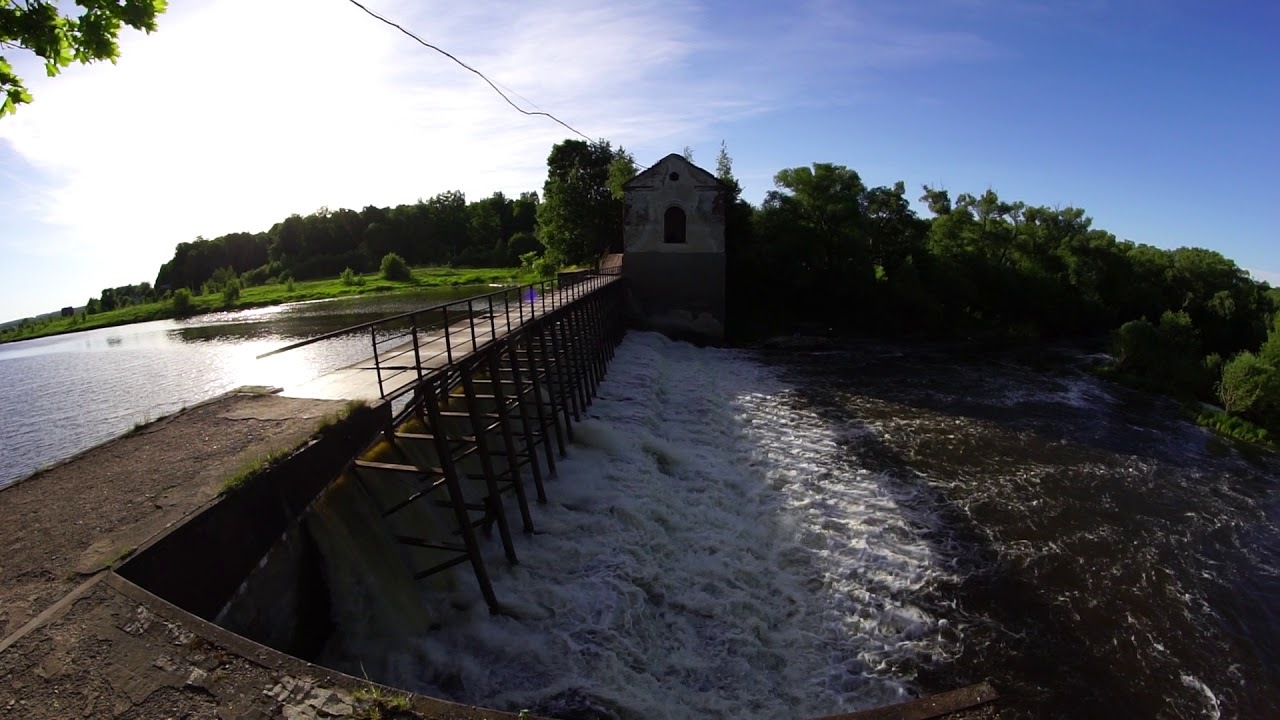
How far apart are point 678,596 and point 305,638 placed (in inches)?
167

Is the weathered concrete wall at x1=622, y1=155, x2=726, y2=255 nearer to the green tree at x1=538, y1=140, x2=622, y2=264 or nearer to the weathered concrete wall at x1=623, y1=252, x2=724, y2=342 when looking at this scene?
the weathered concrete wall at x1=623, y1=252, x2=724, y2=342

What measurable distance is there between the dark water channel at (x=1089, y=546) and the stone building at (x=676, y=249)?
8111 millimetres

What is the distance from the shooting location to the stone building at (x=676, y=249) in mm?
24969

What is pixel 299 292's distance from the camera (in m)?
49.1

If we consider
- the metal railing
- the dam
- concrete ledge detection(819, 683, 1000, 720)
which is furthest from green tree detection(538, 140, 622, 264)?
concrete ledge detection(819, 683, 1000, 720)

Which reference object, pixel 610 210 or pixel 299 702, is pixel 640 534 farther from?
pixel 610 210

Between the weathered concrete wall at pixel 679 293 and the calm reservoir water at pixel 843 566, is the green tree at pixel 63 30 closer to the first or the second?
the calm reservoir water at pixel 843 566

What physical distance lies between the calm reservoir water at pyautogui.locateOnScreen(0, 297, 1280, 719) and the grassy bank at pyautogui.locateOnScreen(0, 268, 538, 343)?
27.3 metres

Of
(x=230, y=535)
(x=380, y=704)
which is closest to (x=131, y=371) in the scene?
(x=230, y=535)

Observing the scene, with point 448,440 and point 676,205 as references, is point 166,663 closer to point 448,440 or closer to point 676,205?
point 448,440

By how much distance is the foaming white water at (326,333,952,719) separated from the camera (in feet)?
20.7

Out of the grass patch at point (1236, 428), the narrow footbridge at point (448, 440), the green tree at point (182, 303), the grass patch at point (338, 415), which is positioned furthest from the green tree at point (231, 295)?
the grass patch at point (1236, 428)

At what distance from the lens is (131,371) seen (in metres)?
20.0

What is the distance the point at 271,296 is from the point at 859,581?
167 feet
